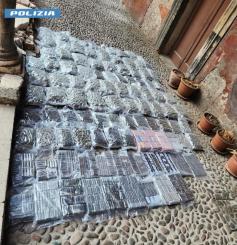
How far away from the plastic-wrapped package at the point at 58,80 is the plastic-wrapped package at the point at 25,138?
1.10 meters

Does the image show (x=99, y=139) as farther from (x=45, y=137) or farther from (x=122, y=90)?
(x=122, y=90)

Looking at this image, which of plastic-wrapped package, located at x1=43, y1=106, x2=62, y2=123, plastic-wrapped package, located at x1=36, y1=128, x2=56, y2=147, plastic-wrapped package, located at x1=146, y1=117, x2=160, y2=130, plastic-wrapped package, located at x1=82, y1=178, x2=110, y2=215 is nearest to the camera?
plastic-wrapped package, located at x1=82, y1=178, x2=110, y2=215

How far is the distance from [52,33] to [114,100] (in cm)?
219

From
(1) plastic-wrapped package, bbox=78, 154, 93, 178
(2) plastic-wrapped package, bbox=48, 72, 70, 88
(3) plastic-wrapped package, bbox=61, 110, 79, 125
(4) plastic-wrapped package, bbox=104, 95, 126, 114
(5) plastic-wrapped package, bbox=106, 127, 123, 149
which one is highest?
(1) plastic-wrapped package, bbox=78, 154, 93, 178

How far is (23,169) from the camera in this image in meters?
2.60

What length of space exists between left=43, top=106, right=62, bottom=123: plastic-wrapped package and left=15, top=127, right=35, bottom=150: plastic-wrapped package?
12.8 inches

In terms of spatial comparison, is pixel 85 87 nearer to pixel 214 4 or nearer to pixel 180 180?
pixel 180 180

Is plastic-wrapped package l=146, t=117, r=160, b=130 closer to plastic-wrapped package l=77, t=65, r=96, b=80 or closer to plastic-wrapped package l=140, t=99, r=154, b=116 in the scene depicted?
plastic-wrapped package l=140, t=99, r=154, b=116

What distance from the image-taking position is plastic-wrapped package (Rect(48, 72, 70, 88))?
3.91 metres

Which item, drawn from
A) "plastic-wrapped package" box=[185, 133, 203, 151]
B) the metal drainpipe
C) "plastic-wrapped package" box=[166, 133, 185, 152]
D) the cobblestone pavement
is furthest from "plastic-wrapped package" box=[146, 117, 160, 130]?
the metal drainpipe

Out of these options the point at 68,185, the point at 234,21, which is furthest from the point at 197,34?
the point at 68,185

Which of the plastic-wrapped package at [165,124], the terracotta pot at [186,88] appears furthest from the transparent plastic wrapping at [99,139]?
the terracotta pot at [186,88]

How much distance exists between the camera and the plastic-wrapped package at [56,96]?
3563 mm

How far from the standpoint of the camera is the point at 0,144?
8.34 ft
